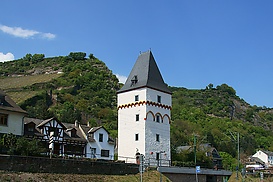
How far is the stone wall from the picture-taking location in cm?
2938

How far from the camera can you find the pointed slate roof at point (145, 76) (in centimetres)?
4750

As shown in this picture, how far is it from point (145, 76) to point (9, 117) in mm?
17029

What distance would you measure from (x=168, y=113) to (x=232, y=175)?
12.6m

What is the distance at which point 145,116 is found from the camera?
149 ft

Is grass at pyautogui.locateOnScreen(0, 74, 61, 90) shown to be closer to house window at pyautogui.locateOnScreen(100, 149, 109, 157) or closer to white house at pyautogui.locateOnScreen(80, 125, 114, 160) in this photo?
white house at pyautogui.locateOnScreen(80, 125, 114, 160)

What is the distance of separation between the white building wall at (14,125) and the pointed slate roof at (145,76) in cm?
1357

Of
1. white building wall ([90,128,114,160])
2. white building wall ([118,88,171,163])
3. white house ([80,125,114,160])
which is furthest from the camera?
white building wall ([90,128,114,160])

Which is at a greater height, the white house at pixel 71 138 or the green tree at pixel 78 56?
the green tree at pixel 78 56

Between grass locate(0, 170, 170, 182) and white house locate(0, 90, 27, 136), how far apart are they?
10776mm

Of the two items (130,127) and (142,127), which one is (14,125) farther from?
(142,127)

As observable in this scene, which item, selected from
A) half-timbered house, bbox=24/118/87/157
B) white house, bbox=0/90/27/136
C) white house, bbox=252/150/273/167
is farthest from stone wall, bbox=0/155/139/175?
white house, bbox=252/150/273/167

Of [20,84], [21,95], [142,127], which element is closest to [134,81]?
[142,127]

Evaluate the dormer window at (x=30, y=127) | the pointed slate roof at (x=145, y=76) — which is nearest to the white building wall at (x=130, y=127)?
the pointed slate roof at (x=145, y=76)

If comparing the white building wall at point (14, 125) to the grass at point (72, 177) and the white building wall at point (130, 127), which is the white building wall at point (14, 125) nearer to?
the grass at point (72, 177)
